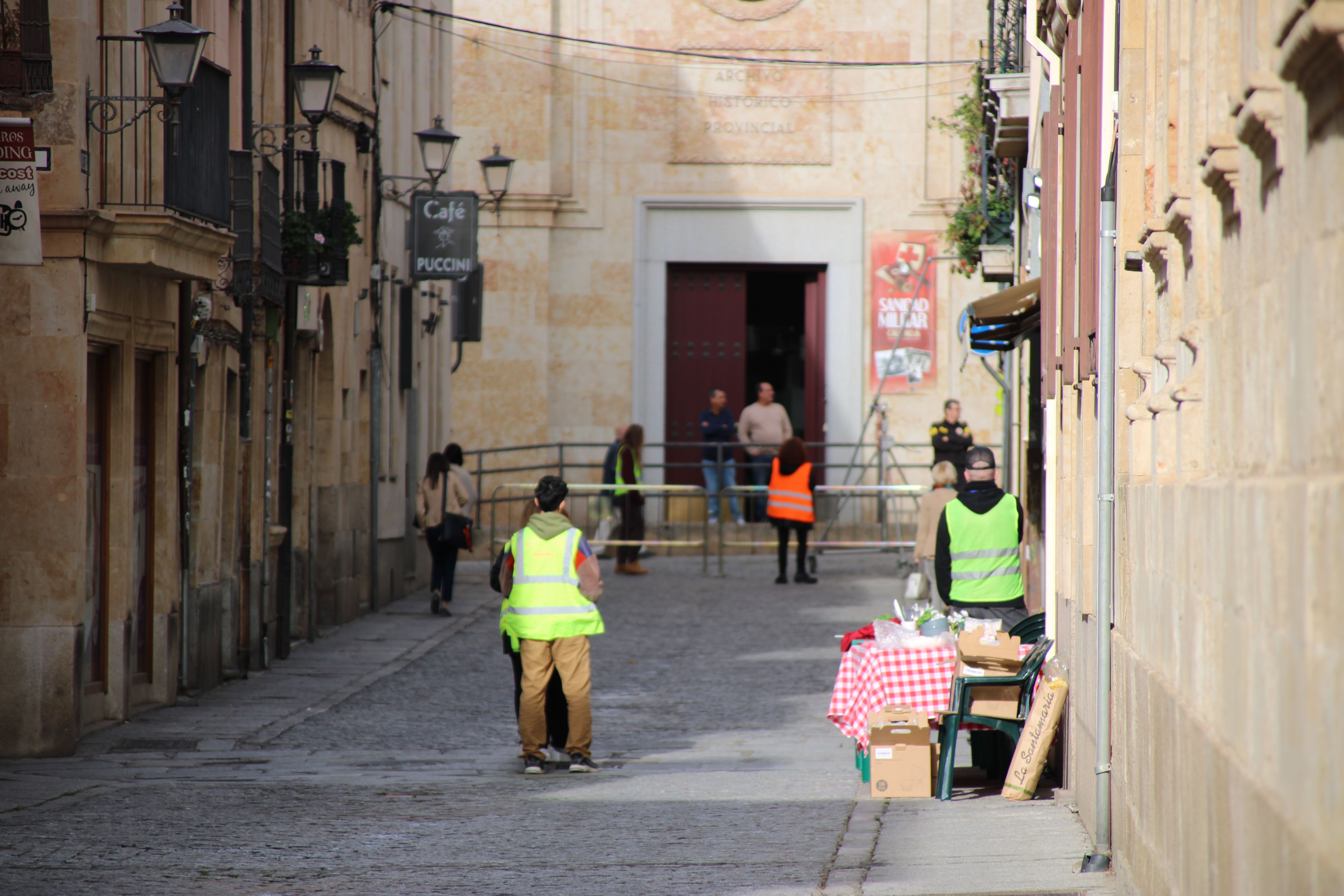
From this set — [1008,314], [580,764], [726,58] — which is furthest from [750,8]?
[580,764]

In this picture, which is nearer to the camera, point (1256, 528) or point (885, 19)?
point (1256, 528)

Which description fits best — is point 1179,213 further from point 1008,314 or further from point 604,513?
→ point 604,513

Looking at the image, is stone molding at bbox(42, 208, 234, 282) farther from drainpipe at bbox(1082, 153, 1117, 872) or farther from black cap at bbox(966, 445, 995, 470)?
drainpipe at bbox(1082, 153, 1117, 872)

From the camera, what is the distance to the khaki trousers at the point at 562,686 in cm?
1064

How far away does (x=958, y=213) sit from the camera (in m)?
19.7

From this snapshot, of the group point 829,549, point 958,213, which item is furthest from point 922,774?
point 829,549

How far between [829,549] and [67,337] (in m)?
14.1

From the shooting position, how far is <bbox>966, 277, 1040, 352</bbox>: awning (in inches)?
491

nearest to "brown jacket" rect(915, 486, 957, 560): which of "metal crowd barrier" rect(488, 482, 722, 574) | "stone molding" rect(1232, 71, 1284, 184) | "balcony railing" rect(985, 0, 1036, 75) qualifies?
"balcony railing" rect(985, 0, 1036, 75)

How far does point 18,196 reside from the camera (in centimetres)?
967

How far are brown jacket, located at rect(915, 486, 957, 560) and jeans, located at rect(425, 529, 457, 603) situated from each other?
4.95 metres

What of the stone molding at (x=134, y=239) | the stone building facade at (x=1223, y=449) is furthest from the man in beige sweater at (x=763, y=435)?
the stone building facade at (x=1223, y=449)

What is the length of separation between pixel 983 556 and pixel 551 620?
251 centimetres

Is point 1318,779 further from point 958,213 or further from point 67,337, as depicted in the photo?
point 958,213
